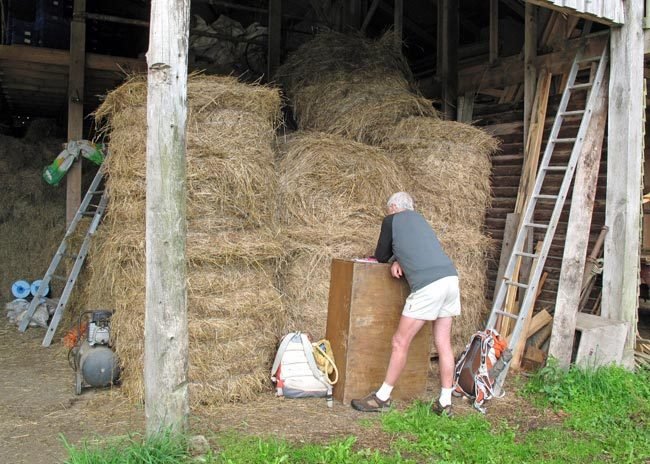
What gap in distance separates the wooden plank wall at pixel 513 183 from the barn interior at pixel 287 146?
2cm

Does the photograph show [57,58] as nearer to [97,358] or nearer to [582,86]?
[97,358]

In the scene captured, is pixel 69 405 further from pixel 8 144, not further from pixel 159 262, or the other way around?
pixel 8 144

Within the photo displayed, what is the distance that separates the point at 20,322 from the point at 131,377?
3194mm

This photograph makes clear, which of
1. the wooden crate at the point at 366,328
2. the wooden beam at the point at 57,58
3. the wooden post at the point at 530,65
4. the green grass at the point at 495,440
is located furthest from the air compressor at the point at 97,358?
the wooden post at the point at 530,65

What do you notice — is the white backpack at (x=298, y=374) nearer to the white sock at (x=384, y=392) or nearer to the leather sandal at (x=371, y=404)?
the leather sandal at (x=371, y=404)

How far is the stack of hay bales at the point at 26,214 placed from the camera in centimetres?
862

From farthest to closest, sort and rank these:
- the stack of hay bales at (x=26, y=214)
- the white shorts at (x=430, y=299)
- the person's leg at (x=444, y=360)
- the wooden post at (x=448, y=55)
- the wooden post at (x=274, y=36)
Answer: the wooden post at (x=274, y=36) → the stack of hay bales at (x=26, y=214) → the wooden post at (x=448, y=55) → the person's leg at (x=444, y=360) → the white shorts at (x=430, y=299)

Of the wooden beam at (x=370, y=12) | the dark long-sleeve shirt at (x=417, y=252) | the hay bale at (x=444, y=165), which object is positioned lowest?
the dark long-sleeve shirt at (x=417, y=252)

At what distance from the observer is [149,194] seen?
375cm

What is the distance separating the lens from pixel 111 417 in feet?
14.8

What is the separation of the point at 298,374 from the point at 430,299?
133 centimetres

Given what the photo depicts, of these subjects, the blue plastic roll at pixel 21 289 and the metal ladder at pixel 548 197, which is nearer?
the metal ladder at pixel 548 197

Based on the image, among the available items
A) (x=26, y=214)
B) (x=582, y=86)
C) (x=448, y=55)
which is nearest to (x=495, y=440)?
(x=582, y=86)

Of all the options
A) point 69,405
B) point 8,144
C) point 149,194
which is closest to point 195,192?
point 149,194
